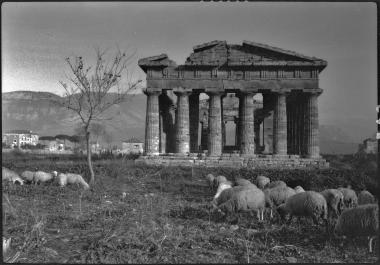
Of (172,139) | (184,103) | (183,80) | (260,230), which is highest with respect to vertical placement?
(183,80)

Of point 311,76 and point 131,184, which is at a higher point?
point 311,76

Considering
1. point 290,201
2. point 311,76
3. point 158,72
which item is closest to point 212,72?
point 158,72

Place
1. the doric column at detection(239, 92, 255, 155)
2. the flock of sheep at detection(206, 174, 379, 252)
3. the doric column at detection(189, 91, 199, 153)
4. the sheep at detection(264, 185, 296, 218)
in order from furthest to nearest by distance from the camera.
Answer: the doric column at detection(189, 91, 199, 153), the doric column at detection(239, 92, 255, 155), the sheep at detection(264, 185, 296, 218), the flock of sheep at detection(206, 174, 379, 252)

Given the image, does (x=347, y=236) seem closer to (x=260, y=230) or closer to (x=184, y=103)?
(x=260, y=230)

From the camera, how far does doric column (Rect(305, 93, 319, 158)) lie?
109ft

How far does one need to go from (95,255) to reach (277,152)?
27.3 m

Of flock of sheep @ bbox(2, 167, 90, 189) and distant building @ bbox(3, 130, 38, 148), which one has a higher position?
distant building @ bbox(3, 130, 38, 148)

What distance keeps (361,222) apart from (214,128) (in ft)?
83.1

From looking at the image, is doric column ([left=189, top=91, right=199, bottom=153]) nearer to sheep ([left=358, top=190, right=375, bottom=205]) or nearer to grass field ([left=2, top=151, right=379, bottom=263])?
grass field ([left=2, top=151, right=379, bottom=263])

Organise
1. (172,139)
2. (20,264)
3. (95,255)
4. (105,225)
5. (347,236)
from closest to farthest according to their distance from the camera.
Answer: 1. (20,264)
2. (95,255)
3. (347,236)
4. (105,225)
5. (172,139)

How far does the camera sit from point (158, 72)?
33.9 metres

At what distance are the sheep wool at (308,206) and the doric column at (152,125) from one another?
22.4 m

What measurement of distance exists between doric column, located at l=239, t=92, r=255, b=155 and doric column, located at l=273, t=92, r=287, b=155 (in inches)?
83.0

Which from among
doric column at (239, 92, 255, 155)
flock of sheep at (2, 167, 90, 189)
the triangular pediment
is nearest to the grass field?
flock of sheep at (2, 167, 90, 189)
